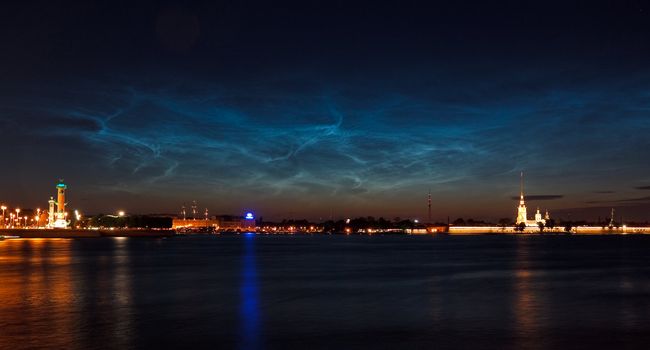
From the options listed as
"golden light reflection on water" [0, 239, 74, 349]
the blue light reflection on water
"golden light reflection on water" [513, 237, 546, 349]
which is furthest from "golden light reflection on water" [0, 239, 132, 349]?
"golden light reflection on water" [513, 237, 546, 349]

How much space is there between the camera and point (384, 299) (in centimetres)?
3669

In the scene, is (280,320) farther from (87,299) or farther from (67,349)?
(87,299)

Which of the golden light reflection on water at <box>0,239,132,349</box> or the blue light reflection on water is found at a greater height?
the golden light reflection on water at <box>0,239,132,349</box>

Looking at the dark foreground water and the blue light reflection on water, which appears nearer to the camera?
the dark foreground water

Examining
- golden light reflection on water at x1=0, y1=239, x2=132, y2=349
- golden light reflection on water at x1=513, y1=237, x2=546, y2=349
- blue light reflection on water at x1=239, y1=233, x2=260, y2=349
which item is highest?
golden light reflection on water at x1=0, y1=239, x2=132, y2=349

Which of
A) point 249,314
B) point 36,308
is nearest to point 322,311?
point 249,314

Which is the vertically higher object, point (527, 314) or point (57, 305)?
point (57, 305)

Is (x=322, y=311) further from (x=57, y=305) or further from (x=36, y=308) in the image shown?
(x=36, y=308)

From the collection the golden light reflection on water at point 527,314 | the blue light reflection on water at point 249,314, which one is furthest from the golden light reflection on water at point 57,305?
the golden light reflection on water at point 527,314

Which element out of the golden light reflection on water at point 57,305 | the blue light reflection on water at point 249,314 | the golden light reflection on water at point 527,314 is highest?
the golden light reflection on water at point 57,305

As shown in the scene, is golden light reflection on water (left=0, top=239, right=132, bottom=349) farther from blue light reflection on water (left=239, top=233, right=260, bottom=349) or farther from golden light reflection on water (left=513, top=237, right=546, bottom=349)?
golden light reflection on water (left=513, top=237, right=546, bottom=349)

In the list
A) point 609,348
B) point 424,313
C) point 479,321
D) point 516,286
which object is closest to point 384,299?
point 424,313

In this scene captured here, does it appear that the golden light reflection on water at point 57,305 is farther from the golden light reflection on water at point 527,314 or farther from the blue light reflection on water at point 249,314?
the golden light reflection on water at point 527,314

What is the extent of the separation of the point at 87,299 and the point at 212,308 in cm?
781
